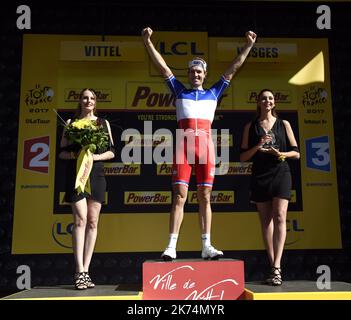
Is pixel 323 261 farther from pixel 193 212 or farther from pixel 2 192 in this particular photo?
pixel 2 192

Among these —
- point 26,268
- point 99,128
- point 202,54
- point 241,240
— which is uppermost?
point 202,54

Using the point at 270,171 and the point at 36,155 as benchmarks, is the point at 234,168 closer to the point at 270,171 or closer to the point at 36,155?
the point at 270,171

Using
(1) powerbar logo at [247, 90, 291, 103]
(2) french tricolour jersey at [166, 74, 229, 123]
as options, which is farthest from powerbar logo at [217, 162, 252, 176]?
(2) french tricolour jersey at [166, 74, 229, 123]

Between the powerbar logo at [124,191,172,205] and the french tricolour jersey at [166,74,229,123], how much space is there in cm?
155

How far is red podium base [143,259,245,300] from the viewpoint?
8.01ft

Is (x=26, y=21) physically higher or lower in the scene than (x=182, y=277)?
higher

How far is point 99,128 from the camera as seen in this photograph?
2691 millimetres

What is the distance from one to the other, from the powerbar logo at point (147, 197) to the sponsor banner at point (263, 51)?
177cm

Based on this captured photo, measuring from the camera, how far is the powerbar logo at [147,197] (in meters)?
4.19

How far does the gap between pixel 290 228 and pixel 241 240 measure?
58 cm

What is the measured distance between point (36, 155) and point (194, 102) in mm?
2255

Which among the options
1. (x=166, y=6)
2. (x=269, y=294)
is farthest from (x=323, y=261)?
(x=166, y=6)

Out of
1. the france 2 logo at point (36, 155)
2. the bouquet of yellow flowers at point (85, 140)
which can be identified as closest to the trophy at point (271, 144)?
the bouquet of yellow flowers at point (85, 140)

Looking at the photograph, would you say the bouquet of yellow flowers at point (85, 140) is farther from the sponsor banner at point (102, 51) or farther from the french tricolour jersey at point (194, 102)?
the sponsor banner at point (102, 51)
